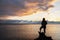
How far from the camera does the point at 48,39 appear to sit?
18.6m

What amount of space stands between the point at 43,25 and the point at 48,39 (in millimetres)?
Answer: 1151

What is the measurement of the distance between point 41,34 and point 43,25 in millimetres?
835

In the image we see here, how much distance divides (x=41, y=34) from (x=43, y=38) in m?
0.34

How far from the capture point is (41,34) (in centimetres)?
1847

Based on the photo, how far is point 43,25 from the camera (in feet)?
62.2

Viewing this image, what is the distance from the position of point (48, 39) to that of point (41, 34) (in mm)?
668

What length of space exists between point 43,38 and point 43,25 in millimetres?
1048

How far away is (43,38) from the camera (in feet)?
60.8
